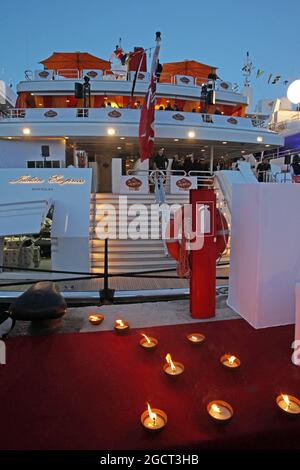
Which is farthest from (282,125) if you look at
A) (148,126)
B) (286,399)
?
(286,399)

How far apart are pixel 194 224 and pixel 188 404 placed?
5.52 feet

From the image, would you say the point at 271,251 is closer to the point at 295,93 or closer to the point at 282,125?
the point at 295,93

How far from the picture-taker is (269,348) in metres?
2.51

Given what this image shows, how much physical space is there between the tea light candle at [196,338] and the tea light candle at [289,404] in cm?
77

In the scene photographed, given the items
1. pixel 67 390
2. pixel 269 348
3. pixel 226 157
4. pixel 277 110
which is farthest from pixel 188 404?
pixel 277 110

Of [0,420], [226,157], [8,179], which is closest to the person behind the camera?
[0,420]

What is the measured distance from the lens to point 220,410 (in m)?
1.76

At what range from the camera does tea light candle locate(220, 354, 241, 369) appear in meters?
2.19

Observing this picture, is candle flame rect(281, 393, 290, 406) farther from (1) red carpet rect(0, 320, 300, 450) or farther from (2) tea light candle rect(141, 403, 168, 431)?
(2) tea light candle rect(141, 403, 168, 431)

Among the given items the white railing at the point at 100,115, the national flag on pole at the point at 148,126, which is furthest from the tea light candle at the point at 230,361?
the white railing at the point at 100,115

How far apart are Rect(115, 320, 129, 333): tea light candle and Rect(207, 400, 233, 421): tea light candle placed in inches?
42.2
